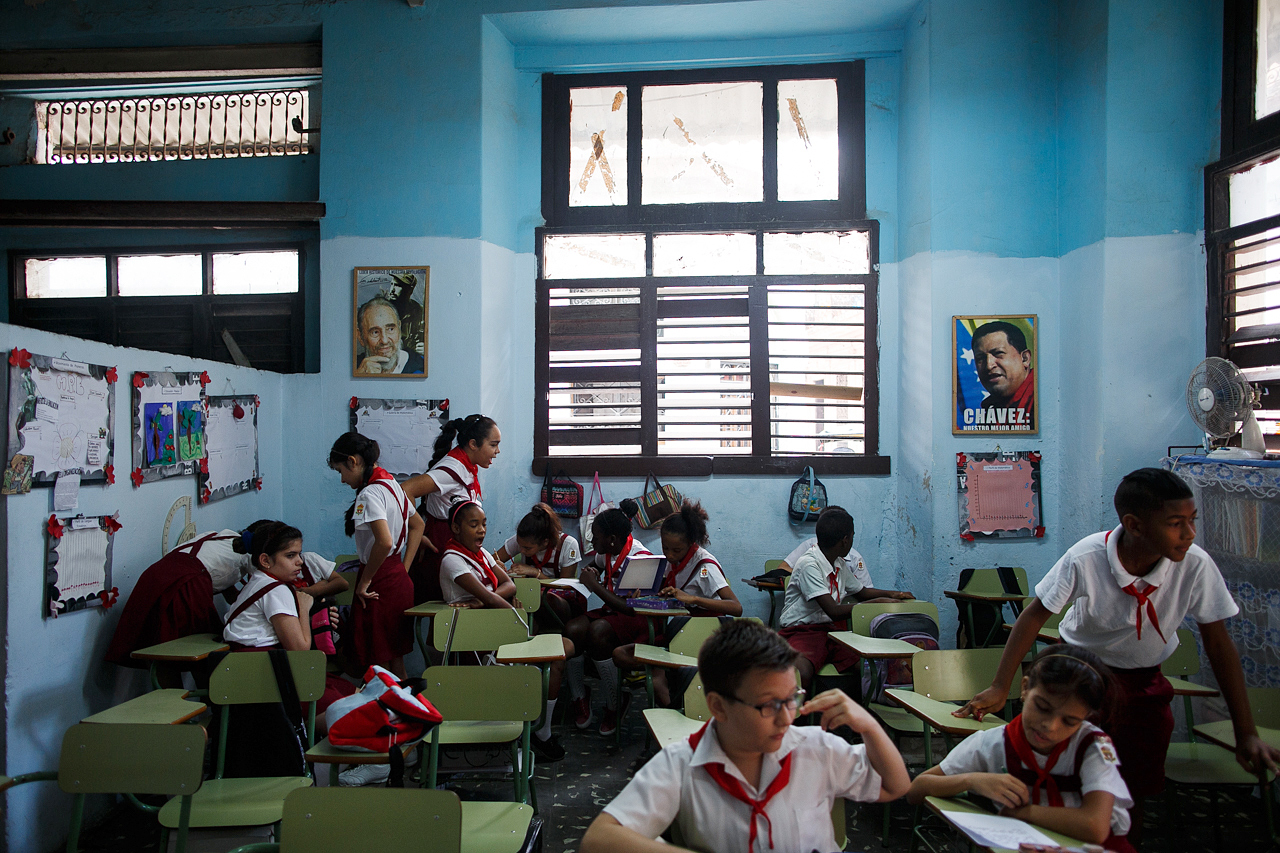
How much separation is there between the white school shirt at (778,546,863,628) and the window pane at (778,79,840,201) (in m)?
2.93

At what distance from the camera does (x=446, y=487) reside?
424cm

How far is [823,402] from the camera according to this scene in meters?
5.56

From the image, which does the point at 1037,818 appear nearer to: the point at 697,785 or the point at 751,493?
the point at 697,785

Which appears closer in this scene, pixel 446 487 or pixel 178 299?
pixel 446 487

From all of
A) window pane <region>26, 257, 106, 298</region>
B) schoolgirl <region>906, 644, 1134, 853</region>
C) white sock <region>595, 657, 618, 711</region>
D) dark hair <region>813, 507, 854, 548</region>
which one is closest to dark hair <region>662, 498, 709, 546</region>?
dark hair <region>813, 507, 854, 548</region>

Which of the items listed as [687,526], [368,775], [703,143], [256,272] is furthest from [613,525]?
[256,272]

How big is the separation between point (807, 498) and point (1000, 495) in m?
1.26

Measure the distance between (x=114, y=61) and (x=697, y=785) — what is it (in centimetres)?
664

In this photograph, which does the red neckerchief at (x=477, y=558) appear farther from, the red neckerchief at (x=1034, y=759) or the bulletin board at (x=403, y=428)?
the red neckerchief at (x=1034, y=759)

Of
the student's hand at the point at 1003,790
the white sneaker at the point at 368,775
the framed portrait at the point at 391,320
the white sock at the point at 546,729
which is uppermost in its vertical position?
the framed portrait at the point at 391,320

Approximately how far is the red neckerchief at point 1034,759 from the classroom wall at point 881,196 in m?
3.13

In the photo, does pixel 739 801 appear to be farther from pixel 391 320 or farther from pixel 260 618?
pixel 391 320

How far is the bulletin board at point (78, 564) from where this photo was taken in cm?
300

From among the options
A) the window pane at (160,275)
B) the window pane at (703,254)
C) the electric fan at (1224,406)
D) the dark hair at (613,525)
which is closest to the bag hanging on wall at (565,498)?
the dark hair at (613,525)
